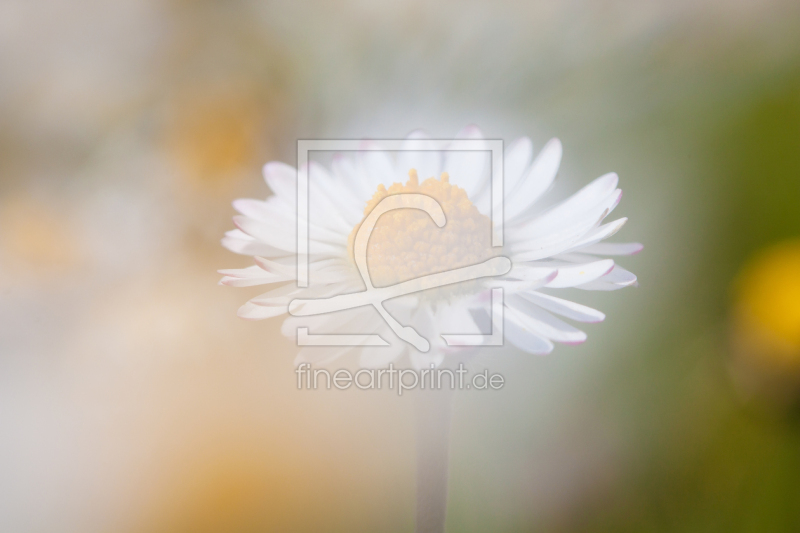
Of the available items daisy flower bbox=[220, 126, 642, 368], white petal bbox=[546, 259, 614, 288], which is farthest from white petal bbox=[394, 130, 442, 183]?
white petal bbox=[546, 259, 614, 288]

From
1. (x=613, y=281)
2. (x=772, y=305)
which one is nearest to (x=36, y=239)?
(x=613, y=281)

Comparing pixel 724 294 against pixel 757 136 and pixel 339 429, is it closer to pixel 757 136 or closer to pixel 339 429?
pixel 757 136

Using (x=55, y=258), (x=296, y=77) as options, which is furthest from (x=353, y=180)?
(x=55, y=258)

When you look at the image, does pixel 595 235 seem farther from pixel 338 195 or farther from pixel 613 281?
pixel 338 195

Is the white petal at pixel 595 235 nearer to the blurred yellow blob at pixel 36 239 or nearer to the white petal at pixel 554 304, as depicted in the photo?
the white petal at pixel 554 304

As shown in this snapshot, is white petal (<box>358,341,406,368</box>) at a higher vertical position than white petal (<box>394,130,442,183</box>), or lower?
lower

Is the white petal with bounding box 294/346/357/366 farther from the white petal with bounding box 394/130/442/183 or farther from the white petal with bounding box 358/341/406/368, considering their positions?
the white petal with bounding box 394/130/442/183

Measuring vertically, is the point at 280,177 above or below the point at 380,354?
above
